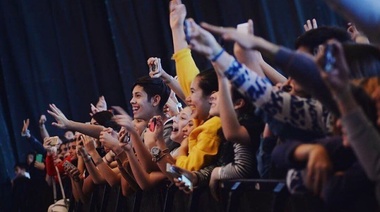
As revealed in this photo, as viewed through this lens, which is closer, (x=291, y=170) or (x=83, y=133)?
(x=291, y=170)

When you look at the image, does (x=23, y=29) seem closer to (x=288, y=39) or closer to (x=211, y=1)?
(x=211, y=1)

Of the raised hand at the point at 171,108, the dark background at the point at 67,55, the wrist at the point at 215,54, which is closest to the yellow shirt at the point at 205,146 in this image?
the wrist at the point at 215,54

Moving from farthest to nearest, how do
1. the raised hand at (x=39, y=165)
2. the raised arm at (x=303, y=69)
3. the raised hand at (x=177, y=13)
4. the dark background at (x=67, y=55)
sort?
the dark background at (x=67, y=55) → the raised hand at (x=39, y=165) → the raised hand at (x=177, y=13) → the raised arm at (x=303, y=69)

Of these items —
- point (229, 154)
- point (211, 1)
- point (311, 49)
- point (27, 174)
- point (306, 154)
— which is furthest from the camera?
A: point (27, 174)

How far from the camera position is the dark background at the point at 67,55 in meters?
7.69

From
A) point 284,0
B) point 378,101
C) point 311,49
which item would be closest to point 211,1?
point 284,0

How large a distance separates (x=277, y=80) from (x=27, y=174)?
17.6ft

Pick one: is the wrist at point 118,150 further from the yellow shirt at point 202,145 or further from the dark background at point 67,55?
the dark background at point 67,55

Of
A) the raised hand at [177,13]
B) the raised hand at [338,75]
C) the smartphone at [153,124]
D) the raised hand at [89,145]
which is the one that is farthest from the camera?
the raised hand at [89,145]

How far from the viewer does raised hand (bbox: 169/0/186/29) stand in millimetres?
3748

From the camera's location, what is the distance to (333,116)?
1948mm

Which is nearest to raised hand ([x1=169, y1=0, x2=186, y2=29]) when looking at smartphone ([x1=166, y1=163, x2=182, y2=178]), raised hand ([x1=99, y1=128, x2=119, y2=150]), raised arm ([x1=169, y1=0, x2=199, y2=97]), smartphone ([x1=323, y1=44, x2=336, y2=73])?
raised arm ([x1=169, y1=0, x2=199, y2=97])

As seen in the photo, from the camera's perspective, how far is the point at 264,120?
7.05 feet

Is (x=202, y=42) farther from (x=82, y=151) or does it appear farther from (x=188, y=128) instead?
(x=82, y=151)
